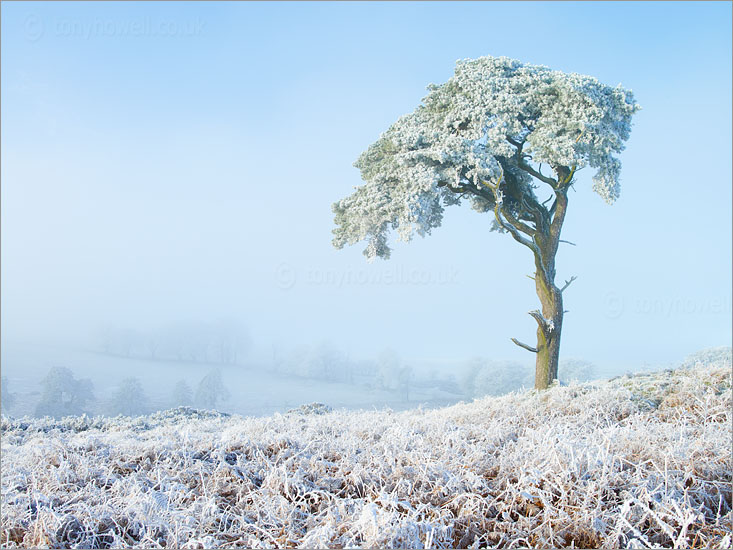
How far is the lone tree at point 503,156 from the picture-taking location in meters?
12.3

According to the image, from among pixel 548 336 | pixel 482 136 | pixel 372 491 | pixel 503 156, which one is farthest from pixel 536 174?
pixel 372 491

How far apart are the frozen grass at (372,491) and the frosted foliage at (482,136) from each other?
661cm

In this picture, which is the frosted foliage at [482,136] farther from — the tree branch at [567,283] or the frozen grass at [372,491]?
the frozen grass at [372,491]

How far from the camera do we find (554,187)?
43.9ft

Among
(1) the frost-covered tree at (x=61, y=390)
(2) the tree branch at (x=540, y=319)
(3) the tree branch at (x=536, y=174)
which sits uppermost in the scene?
(3) the tree branch at (x=536, y=174)

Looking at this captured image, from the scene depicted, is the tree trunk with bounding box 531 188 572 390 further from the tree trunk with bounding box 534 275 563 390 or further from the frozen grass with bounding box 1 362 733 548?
the frozen grass with bounding box 1 362 733 548

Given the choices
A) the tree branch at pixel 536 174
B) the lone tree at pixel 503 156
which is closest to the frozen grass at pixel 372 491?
the lone tree at pixel 503 156

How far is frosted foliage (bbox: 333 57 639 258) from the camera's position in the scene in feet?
40.1

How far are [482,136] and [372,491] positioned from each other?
9769 mm

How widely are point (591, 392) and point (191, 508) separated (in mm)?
9558

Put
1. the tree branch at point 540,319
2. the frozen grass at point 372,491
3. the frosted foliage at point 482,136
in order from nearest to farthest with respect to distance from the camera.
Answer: the frozen grass at point 372,491 → the frosted foliage at point 482,136 → the tree branch at point 540,319

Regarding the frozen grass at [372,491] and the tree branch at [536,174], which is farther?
the tree branch at [536,174]

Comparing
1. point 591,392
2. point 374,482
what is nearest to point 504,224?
point 591,392

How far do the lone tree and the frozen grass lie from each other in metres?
6.30
